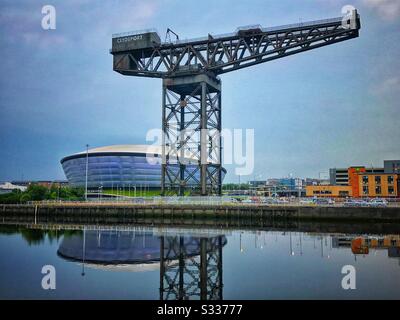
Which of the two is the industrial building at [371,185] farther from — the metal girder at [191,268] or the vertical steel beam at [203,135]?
the metal girder at [191,268]

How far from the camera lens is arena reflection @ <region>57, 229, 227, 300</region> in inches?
585

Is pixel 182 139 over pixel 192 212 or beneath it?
over

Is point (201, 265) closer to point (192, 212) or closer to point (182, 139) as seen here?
point (192, 212)

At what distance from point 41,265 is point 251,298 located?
11580mm

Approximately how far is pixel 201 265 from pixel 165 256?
3021 millimetres

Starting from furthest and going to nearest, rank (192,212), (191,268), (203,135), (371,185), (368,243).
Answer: (371,185)
(192,212)
(203,135)
(368,243)
(191,268)

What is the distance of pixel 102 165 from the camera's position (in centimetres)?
8075

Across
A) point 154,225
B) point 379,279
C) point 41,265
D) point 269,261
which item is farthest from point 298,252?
point 154,225

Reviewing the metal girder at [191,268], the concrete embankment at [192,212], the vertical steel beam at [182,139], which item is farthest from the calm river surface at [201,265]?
the vertical steel beam at [182,139]

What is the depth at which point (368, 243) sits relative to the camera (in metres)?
23.7

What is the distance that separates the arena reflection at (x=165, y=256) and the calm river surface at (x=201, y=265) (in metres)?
0.05

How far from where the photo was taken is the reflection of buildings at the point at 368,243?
69.3 ft

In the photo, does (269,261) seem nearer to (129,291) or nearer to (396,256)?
(396,256)

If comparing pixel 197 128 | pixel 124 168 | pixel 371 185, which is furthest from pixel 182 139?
pixel 124 168
